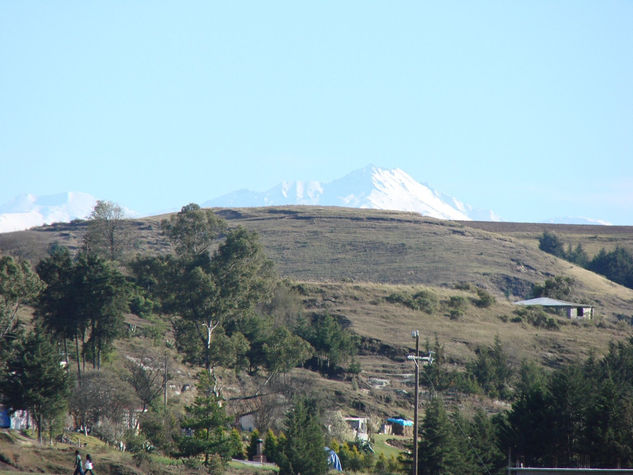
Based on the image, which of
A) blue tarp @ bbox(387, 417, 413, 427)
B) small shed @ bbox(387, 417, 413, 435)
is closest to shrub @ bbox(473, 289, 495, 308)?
blue tarp @ bbox(387, 417, 413, 427)

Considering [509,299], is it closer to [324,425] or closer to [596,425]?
[324,425]

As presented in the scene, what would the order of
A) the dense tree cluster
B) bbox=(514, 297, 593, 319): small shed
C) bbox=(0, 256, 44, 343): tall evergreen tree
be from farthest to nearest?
the dense tree cluster
bbox=(514, 297, 593, 319): small shed
bbox=(0, 256, 44, 343): tall evergreen tree

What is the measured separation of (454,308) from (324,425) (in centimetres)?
3894

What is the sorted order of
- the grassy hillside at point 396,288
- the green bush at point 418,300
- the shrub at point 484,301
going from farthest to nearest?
the shrub at point 484,301 → the green bush at point 418,300 → the grassy hillside at point 396,288

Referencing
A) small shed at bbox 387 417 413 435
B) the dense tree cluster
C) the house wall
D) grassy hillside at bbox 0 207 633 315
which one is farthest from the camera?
the dense tree cluster

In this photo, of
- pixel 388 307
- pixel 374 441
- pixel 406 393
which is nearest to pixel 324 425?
pixel 374 441

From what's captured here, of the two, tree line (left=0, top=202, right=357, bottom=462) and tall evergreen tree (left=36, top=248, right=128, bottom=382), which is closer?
tree line (left=0, top=202, right=357, bottom=462)

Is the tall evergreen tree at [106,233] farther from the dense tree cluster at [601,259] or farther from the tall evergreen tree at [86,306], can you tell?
the dense tree cluster at [601,259]

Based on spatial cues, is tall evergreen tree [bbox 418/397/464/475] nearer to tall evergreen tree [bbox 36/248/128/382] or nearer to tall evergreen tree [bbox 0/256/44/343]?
tall evergreen tree [bbox 36/248/128/382]

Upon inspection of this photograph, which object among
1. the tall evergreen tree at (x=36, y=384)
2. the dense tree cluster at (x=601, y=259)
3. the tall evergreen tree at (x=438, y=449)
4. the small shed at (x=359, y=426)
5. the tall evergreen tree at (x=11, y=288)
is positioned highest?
the dense tree cluster at (x=601, y=259)

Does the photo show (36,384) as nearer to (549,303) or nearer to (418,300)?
(418,300)

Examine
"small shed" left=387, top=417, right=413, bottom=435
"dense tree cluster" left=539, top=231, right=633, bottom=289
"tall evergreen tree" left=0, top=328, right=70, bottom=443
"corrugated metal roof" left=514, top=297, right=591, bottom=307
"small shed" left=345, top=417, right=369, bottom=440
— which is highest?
"dense tree cluster" left=539, top=231, right=633, bottom=289

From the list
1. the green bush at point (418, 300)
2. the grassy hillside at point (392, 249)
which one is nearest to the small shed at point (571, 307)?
the grassy hillside at point (392, 249)

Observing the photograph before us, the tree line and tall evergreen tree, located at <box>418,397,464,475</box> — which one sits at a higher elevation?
the tree line
